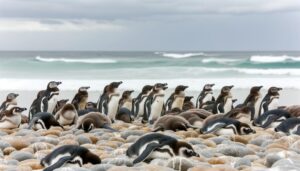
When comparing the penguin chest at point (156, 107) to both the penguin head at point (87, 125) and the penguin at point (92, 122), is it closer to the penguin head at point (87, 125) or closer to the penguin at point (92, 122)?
the penguin at point (92, 122)

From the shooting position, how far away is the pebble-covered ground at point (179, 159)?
4.30 metres

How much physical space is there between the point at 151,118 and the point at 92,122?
1.75 m

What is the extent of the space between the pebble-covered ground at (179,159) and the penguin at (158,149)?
8cm

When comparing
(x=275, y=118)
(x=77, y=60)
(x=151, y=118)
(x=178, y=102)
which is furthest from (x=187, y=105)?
(x=77, y=60)

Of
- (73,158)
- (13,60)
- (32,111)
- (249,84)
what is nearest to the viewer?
(73,158)

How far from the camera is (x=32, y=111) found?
28.4ft

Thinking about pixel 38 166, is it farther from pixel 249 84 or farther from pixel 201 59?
pixel 201 59

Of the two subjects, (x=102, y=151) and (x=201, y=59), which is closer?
(x=102, y=151)

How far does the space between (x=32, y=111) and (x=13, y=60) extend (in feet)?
65.2

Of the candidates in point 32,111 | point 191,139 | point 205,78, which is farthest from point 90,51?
point 191,139

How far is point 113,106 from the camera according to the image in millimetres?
8984

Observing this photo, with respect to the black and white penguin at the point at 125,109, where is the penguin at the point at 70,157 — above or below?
below

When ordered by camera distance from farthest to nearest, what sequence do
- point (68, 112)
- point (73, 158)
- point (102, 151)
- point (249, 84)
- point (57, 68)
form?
point (57, 68) → point (249, 84) → point (68, 112) → point (102, 151) → point (73, 158)

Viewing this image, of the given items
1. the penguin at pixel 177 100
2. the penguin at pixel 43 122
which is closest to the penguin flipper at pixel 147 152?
the penguin at pixel 43 122
